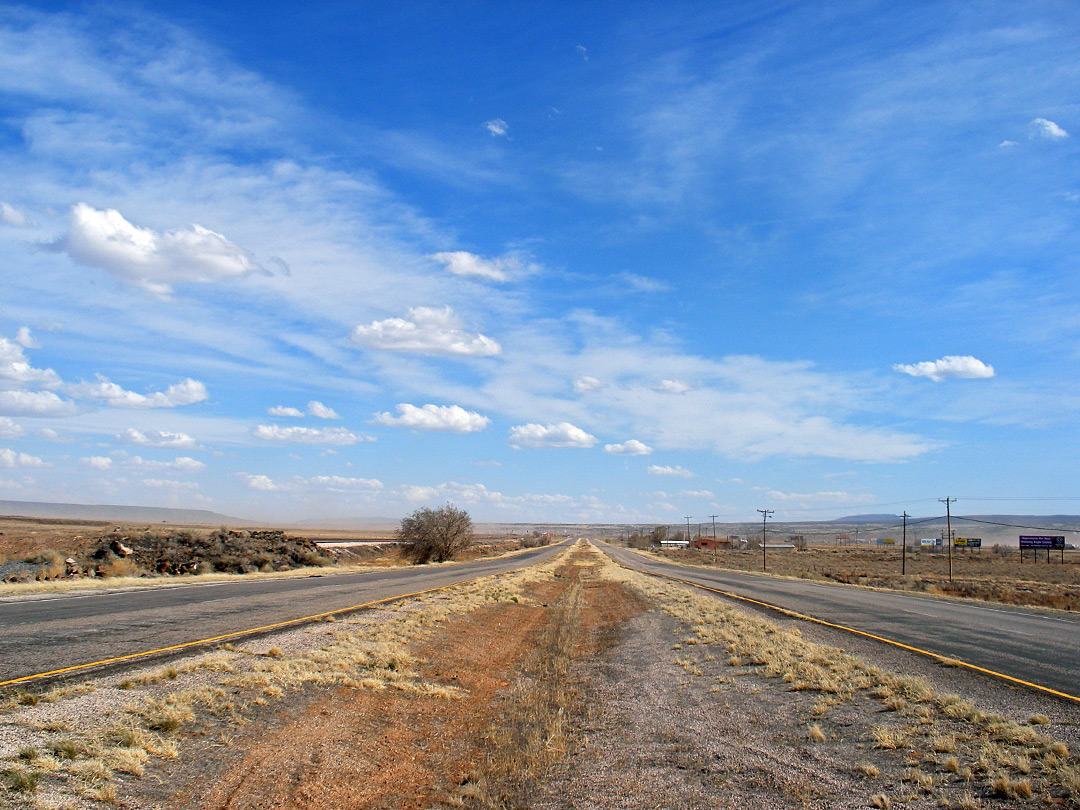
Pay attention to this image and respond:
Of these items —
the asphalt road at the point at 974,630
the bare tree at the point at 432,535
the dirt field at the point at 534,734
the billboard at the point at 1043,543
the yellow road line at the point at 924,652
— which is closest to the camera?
the dirt field at the point at 534,734

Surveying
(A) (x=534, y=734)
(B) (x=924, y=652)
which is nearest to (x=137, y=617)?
(A) (x=534, y=734)

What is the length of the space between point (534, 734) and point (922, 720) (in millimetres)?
5643

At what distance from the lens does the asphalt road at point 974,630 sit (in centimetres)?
1344

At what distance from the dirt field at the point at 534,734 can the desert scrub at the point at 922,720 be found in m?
0.04

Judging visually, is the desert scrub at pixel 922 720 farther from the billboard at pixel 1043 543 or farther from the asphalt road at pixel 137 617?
the billboard at pixel 1043 543

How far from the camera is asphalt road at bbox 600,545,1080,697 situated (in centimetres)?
1344

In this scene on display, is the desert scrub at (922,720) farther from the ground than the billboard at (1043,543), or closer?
farther from the ground

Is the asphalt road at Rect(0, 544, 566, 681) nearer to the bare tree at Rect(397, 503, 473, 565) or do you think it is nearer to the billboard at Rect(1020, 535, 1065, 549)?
the bare tree at Rect(397, 503, 473, 565)

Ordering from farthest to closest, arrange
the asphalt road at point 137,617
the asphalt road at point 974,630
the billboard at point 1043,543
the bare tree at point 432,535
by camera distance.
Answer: the billboard at point 1043,543, the bare tree at point 432,535, the asphalt road at point 974,630, the asphalt road at point 137,617

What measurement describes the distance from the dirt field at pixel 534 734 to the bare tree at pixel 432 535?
55.0 metres

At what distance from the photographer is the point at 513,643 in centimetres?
1923

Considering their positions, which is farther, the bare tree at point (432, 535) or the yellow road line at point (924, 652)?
the bare tree at point (432, 535)

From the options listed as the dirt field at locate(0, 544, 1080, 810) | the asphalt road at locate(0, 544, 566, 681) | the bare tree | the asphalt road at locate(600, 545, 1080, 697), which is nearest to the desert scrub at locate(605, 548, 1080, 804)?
the dirt field at locate(0, 544, 1080, 810)

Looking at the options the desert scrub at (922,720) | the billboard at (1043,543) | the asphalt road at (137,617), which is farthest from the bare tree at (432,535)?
the billboard at (1043,543)
